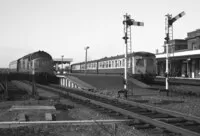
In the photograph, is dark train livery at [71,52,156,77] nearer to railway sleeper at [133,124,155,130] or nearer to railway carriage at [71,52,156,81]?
railway carriage at [71,52,156,81]

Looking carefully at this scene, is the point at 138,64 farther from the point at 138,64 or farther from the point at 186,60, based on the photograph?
the point at 186,60

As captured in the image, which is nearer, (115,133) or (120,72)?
(115,133)

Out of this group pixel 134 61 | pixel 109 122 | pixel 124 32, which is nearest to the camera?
pixel 109 122

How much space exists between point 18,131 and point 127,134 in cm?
279

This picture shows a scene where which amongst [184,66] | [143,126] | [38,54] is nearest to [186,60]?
[184,66]

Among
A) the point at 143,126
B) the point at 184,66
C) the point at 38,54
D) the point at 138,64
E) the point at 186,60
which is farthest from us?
the point at 184,66

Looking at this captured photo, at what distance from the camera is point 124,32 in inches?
710

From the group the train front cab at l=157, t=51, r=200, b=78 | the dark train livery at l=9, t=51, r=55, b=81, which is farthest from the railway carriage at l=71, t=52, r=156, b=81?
the train front cab at l=157, t=51, r=200, b=78

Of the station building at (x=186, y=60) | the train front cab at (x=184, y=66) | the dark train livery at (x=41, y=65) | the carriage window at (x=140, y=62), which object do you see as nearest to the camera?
the carriage window at (x=140, y=62)

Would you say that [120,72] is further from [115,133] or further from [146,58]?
[115,133]

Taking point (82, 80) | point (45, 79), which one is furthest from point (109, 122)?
point (45, 79)

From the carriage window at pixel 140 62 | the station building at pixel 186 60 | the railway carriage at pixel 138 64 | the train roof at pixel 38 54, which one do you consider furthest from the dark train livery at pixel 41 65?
the station building at pixel 186 60

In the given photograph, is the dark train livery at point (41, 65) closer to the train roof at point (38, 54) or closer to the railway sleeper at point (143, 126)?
the train roof at point (38, 54)

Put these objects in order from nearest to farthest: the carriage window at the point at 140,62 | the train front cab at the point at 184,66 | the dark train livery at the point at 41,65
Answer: the carriage window at the point at 140,62
the dark train livery at the point at 41,65
the train front cab at the point at 184,66
